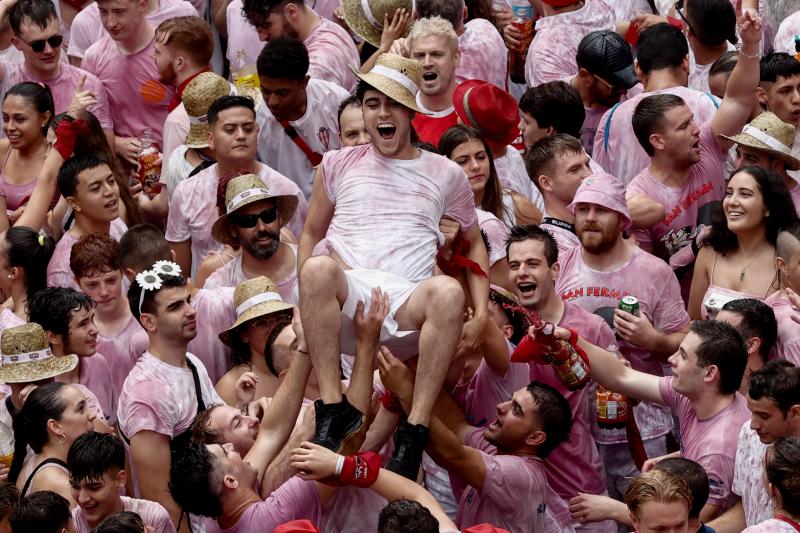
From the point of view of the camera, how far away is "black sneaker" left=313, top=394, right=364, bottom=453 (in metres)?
7.59

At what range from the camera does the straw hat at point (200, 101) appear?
10.4m

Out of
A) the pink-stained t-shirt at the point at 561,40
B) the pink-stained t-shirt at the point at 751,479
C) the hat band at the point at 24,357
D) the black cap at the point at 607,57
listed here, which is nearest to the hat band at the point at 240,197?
the hat band at the point at 24,357

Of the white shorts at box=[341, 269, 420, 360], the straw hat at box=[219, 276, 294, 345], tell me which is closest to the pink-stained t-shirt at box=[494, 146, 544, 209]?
the straw hat at box=[219, 276, 294, 345]

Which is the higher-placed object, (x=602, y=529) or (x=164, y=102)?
(x=164, y=102)

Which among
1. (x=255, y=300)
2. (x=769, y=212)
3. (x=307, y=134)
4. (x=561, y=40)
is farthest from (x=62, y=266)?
(x=769, y=212)

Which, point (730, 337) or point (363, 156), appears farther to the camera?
point (363, 156)

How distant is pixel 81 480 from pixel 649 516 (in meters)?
2.55

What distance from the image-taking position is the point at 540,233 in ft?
29.0

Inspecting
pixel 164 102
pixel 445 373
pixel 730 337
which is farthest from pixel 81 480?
pixel 164 102

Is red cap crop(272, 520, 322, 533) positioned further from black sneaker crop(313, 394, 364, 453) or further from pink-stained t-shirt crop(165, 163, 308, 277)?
pink-stained t-shirt crop(165, 163, 308, 277)

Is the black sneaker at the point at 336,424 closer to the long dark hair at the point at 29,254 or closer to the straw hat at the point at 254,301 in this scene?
the straw hat at the point at 254,301

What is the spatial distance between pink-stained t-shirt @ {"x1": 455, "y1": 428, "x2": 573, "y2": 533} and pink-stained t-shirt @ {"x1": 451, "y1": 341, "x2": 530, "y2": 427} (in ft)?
1.27

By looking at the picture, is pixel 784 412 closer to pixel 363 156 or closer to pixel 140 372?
pixel 363 156

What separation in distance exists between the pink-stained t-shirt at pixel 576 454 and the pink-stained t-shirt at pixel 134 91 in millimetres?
4029
